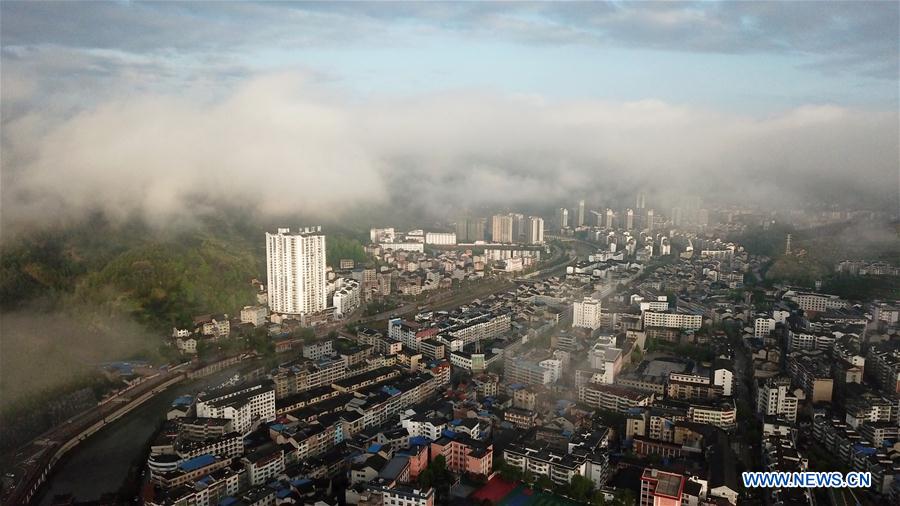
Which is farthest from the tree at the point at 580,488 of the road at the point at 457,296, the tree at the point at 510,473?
the road at the point at 457,296

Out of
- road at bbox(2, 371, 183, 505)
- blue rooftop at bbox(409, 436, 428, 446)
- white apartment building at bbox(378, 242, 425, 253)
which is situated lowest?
road at bbox(2, 371, 183, 505)

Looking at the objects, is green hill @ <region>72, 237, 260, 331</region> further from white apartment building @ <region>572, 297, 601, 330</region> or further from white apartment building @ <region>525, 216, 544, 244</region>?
white apartment building @ <region>525, 216, 544, 244</region>

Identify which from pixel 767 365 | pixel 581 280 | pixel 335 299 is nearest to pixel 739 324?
pixel 767 365

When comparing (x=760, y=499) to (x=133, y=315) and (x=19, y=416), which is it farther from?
(x=133, y=315)

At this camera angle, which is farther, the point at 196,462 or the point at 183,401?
the point at 183,401

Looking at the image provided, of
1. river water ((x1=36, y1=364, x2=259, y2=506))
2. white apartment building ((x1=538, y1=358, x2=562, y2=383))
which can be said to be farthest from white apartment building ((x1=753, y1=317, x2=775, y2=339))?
river water ((x1=36, y1=364, x2=259, y2=506))

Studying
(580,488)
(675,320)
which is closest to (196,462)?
(580,488)

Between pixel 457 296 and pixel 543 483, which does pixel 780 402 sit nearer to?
pixel 543 483
